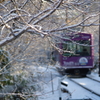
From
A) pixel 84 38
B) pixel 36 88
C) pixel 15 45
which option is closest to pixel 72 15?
pixel 15 45

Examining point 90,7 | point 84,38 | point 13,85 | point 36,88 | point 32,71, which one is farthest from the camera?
point 84,38

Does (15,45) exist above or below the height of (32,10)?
below

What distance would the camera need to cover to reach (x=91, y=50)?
580 inches

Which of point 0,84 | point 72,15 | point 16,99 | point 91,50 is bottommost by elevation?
point 16,99

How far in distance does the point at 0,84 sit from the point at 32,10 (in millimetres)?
2789

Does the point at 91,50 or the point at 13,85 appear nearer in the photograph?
the point at 13,85

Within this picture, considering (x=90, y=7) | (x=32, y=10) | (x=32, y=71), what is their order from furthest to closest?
(x=32, y=71) < (x=32, y=10) < (x=90, y=7)

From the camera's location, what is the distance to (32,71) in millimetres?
9562

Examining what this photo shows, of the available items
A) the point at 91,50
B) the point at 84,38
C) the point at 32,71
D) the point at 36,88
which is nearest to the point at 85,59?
the point at 91,50

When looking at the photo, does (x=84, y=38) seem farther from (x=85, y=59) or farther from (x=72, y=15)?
(x=72, y=15)

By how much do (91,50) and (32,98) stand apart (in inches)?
341

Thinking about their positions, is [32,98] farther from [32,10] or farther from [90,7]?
[90,7]

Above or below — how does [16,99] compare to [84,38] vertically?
below

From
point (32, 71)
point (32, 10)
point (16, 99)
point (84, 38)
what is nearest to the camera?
point (32, 10)
